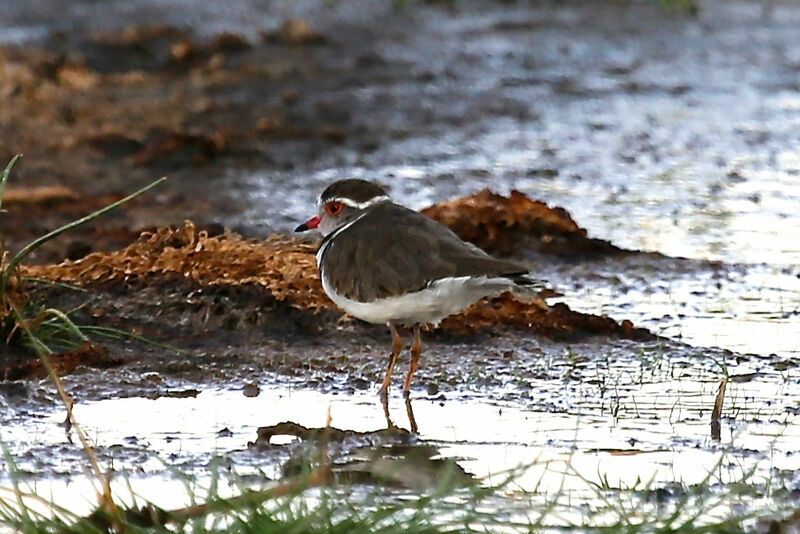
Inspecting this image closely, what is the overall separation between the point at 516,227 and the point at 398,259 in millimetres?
3172

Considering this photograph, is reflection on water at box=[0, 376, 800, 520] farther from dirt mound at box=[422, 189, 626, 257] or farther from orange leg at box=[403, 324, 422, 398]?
dirt mound at box=[422, 189, 626, 257]

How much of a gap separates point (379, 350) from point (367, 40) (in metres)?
10.4

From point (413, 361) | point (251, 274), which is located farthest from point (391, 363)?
point (251, 274)

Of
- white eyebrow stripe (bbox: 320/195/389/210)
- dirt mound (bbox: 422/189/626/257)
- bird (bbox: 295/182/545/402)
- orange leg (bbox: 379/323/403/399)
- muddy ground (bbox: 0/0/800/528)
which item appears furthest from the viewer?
dirt mound (bbox: 422/189/626/257)

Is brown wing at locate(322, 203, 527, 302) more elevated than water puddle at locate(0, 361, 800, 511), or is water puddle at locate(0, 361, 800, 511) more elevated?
brown wing at locate(322, 203, 527, 302)

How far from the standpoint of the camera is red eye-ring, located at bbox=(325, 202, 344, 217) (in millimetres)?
7379

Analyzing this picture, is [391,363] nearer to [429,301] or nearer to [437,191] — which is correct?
[429,301]

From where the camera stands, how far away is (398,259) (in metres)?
6.69

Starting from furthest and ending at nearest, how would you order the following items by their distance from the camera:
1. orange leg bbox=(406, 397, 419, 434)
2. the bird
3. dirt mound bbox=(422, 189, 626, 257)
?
dirt mound bbox=(422, 189, 626, 257) → the bird → orange leg bbox=(406, 397, 419, 434)

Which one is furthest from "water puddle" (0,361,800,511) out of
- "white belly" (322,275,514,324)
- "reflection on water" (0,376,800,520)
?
"white belly" (322,275,514,324)

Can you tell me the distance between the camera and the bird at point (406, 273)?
657 centimetres

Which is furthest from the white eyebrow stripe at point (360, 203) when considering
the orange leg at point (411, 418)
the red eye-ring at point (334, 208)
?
the orange leg at point (411, 418)

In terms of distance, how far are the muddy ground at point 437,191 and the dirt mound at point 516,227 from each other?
0.7 inches

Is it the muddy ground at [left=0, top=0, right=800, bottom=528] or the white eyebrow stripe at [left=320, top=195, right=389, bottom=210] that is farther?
the white eyebrow stripe at [left=320, top=195, right=389, bottom=210]
